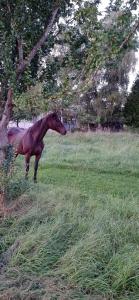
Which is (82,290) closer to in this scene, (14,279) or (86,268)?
(86,268)

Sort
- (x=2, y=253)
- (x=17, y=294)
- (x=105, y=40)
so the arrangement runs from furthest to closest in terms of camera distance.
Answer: (x=105, y=40)
(x=2, y=253)
(x=17, y=294)

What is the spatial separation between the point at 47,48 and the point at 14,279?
159 inches

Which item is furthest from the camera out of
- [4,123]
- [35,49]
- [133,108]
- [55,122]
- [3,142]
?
[133,108]

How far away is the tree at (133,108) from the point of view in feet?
99.7

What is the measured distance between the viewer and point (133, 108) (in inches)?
1202

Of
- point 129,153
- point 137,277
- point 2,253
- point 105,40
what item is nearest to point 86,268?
point 137,277

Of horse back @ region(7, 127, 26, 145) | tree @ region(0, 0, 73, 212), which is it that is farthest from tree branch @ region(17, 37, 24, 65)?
horse back @ region(7, 127, 26, 145)

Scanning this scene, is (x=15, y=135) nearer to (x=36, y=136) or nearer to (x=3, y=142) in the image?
(x=36, y=136)

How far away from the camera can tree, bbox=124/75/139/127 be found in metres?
30.4

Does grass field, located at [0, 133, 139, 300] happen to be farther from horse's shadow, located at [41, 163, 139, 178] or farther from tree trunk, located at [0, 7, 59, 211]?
horse's shadow, located at [41, 163, 139, 178]

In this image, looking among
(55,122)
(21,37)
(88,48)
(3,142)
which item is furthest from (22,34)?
(55,122)

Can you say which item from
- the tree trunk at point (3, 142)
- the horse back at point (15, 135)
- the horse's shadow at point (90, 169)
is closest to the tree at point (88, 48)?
the tree trunk at point (3, 142)

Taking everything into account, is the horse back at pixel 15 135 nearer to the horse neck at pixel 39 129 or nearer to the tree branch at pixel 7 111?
the horse neck at pixel 39 129

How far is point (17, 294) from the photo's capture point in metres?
4.10
